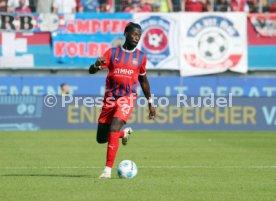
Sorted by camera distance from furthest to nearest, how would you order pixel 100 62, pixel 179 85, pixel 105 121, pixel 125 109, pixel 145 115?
pixel 179 85 < pixel 145 115 < pixel 105 121 < pixel 125 109 < pixel 100 62

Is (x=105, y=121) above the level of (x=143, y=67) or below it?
below

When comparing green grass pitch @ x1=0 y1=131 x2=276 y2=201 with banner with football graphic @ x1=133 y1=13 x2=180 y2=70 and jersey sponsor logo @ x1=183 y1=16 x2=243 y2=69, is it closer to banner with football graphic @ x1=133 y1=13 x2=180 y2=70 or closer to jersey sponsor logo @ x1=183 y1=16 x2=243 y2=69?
banner with football graphic @ x1=133 y1=13 x2=180 y2=70

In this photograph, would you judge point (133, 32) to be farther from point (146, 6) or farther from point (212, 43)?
point (212, 43)

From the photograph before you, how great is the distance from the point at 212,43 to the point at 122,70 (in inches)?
744

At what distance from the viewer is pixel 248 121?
27.5 m

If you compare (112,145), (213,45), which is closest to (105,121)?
(112,145)

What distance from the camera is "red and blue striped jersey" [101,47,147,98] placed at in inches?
496

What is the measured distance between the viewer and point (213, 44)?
31.2 m

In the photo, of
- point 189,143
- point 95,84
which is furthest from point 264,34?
point 189,143

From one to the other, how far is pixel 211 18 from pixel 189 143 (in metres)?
10.6

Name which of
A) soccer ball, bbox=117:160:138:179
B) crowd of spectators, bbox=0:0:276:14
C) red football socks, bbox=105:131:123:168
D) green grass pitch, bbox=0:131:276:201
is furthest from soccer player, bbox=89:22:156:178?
→ crowd of spectators, bbox=0:0:276:14

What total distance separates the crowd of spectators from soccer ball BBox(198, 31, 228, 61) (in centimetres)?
99

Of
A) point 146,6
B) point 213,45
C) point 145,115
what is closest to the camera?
point 145,115

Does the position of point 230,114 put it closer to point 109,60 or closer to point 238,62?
point 238,62
